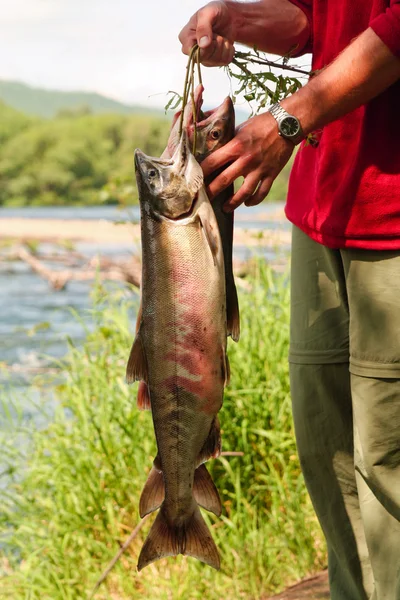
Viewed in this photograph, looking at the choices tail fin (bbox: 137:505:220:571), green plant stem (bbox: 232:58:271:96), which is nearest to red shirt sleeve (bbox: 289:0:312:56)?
green plant stem (bbox: 232:58:271:96)

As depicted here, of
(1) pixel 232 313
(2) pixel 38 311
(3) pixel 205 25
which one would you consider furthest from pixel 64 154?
(1) pixel 232 313

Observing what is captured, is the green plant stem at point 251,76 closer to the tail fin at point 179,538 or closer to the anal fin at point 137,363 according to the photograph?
the anal fin at point 137,363

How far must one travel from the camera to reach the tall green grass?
151 inches

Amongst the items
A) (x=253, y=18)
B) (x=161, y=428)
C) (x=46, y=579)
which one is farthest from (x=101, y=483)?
(x=253, y=18)

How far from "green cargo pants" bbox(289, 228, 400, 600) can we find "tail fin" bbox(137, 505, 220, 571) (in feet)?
1.59

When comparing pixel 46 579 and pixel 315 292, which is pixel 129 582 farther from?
pixel 315 292

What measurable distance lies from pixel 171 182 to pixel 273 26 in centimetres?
85

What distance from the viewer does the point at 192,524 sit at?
2213 millimetres

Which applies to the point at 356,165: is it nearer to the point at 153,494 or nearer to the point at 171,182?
the point at 171,182

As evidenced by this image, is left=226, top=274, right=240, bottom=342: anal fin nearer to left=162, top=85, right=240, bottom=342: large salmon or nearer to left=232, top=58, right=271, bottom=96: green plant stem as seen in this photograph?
left=162, top=85, right=240, bottom=342: large salmon

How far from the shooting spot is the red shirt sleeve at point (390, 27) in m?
2.00

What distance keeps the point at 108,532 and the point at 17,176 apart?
39.6 meters

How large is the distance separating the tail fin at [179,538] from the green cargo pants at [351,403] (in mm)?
484

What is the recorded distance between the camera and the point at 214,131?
2.12 metres
